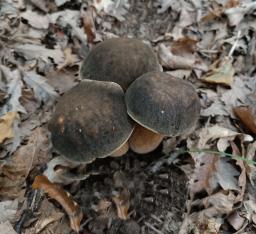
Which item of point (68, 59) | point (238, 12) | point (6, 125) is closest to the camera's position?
point (6, 125)

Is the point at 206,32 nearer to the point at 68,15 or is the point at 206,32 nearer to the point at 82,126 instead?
A: the point at 68,15

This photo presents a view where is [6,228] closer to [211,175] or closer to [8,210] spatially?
[8,210]

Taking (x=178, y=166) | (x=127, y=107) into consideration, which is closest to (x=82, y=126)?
(x=127, y=107)

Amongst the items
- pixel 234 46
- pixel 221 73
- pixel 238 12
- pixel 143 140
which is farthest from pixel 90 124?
pixel 238 12

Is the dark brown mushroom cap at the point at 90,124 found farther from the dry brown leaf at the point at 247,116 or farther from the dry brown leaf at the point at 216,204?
the dry brown leaf at the point at 247,116

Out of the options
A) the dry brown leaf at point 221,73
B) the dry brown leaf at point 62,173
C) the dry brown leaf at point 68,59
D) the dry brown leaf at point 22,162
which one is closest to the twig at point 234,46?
the dry brown leaf at point 221,73

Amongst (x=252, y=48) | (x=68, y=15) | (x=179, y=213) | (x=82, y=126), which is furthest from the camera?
(x=68, y=15)
